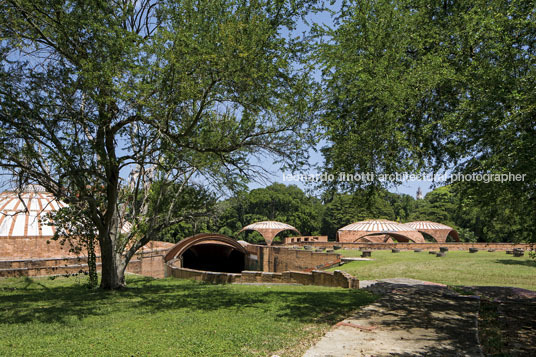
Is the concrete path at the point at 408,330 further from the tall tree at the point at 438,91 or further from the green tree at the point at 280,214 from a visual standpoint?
the green tree at the point at 280,214

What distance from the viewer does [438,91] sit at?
28.6 ft

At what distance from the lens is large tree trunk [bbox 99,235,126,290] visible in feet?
38.8

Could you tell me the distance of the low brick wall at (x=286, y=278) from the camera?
1355 centimetres

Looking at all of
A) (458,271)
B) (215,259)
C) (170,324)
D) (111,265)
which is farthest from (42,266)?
(215,259)

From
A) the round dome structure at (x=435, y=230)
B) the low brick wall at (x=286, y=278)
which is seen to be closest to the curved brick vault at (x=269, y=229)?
the round dome structure at (x=435, y=230)

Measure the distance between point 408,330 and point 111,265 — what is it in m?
9.49

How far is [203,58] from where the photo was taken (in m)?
7.79

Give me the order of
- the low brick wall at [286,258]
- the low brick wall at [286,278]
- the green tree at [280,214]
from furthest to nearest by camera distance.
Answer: the green tree at [280,214] → the low brick wall at [286,258] → the low brick wall at [286,278]

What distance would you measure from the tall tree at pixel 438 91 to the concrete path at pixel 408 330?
230 cm

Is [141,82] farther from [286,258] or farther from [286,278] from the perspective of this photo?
[286,258]

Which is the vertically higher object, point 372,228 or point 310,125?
point 310,125

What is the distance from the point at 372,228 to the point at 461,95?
37.0m

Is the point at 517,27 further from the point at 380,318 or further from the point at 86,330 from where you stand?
the point at 86,330

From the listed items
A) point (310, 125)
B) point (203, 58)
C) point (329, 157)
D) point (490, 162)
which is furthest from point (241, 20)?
point (490, 162)
